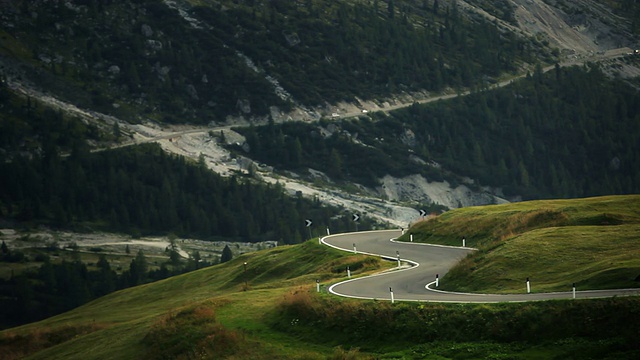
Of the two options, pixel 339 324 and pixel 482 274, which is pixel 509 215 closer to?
pixel 482 274

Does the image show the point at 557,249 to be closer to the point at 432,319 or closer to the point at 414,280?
the point at 414,280

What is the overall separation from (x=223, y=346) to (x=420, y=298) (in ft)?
44.4

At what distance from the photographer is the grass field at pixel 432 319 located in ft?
164

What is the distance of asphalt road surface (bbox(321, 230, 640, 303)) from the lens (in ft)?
187

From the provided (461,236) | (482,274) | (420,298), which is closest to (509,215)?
(461,236)

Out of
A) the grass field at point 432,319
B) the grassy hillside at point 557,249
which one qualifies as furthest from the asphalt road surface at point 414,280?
the grass field at point 432,319

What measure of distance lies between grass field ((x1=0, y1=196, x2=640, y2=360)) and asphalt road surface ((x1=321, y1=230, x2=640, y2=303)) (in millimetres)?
2182

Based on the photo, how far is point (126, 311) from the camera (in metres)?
112

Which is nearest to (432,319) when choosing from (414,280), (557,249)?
(557,249)

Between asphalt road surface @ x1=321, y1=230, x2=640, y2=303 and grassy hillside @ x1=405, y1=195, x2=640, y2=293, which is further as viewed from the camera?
grassy hillside @ x1=405, y1=195, x2=640, y2=293

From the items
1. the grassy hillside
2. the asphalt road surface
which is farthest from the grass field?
the asphalt road surface

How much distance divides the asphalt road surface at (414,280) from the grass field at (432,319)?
2182 mm

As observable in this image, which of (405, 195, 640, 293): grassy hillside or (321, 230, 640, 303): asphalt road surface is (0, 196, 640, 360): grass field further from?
(321, 230, 640, 303): asphalt road surface

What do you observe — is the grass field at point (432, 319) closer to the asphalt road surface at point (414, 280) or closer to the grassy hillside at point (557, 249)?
the grassy hillside at point (557, 249)
